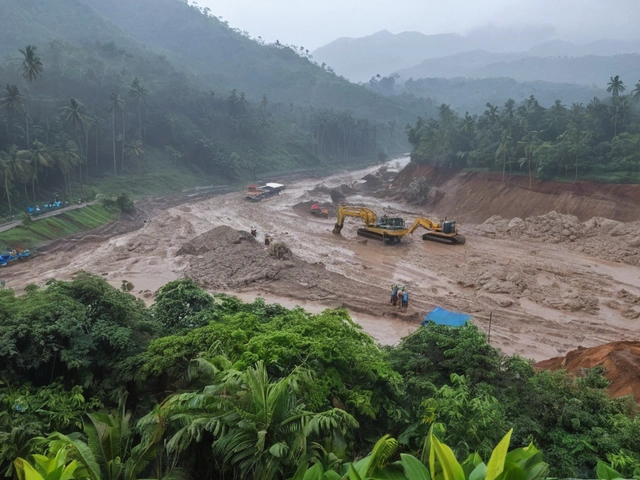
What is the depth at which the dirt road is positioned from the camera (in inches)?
858

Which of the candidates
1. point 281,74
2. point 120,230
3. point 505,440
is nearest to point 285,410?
point 505,440

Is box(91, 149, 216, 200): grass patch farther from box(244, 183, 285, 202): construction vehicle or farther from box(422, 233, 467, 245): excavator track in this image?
box(422, 233, 467, 245): excavator track

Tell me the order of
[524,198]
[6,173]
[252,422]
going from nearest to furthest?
[252,422], [6,173], [524,198]

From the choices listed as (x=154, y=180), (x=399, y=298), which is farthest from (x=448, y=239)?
(x=154, y=180)

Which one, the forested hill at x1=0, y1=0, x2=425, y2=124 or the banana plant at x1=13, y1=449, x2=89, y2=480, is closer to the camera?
the banana plant at x1=13, y1=449, x2=89, y2=480

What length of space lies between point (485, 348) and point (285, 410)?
18.0 feet

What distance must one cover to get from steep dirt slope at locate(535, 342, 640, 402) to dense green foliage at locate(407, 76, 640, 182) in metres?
30.5

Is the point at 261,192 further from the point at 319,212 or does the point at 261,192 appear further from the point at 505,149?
the point at 505,149

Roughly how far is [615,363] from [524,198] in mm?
34066

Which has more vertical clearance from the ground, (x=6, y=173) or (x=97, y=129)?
(x=97, y=129)

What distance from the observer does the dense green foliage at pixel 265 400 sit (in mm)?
6125

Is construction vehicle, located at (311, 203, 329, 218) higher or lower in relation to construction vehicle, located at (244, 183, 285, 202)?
lower

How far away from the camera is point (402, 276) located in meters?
29.5

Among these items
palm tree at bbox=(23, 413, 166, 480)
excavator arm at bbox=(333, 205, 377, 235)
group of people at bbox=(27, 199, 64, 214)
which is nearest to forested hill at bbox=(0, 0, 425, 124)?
group of people at bbox=(27, 199, 64, 214)
